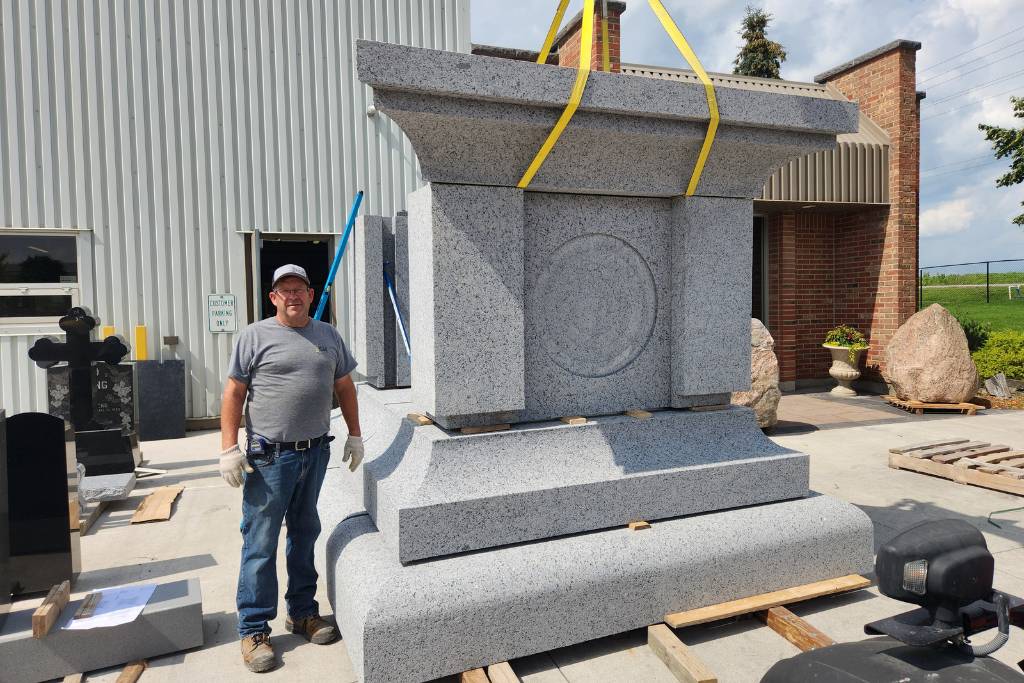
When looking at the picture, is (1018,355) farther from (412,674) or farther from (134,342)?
(134,342)

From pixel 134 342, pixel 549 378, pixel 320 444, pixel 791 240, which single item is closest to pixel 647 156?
pixel 549 378

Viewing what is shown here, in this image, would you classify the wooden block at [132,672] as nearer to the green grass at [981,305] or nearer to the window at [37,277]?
the window at [37,277]

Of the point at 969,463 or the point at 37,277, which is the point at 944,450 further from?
the point at 37,277

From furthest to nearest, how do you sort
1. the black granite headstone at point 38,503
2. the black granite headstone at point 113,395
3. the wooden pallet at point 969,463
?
the black granite headstone at point 113,395
the wooden pallet at point 969,463
the black granite headstone at point 38,503

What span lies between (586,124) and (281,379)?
6.45 ft

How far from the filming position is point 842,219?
1214 centimetres

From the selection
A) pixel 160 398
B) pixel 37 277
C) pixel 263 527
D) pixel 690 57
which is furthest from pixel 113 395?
pixel 690 57

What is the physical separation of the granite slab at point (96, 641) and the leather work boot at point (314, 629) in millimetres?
443

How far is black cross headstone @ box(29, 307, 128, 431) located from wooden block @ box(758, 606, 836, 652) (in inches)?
255

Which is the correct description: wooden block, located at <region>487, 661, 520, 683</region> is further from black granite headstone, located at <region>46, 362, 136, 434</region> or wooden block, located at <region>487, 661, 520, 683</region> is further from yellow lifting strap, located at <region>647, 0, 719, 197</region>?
black granite headstone, located at <region>46, 362, 136, 434</region>

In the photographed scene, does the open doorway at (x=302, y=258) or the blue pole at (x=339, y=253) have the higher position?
the open doorway at (x=302, y=258)

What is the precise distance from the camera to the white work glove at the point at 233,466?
3061 millimetres

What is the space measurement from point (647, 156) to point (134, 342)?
7950mm

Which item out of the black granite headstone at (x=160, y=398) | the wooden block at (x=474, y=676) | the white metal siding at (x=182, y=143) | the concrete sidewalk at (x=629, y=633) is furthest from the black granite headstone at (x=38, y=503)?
the white metal siding at (x=182, y=143)
